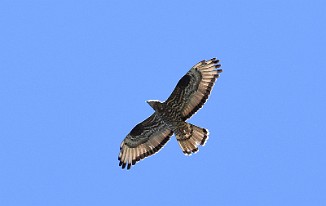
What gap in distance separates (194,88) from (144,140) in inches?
97.6

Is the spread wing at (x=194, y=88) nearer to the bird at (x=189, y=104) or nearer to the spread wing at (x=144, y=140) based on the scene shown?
the bird at (x=189, y=104)

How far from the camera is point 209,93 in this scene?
86.4ft

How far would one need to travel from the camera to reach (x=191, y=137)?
26594 mm

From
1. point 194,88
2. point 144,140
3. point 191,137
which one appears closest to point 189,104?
point 194,88

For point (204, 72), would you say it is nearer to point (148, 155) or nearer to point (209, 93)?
point (209, 93)

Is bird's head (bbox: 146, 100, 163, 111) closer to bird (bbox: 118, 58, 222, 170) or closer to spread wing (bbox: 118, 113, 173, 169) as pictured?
bird (bbox: 118, 58, 222, 170)

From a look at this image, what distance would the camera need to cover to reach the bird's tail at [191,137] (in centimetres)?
2652

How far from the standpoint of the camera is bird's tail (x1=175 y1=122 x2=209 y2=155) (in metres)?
26.5

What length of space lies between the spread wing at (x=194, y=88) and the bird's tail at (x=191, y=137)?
41cm

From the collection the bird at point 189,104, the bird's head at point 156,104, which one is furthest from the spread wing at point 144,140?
the bird's head at point 156,104

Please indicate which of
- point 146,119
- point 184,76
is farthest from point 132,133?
point 184,76

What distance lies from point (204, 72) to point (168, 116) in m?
1.67

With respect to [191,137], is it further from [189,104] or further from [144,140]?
[144,140]

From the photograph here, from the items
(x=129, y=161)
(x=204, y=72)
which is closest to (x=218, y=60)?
(x=204, y=72)
